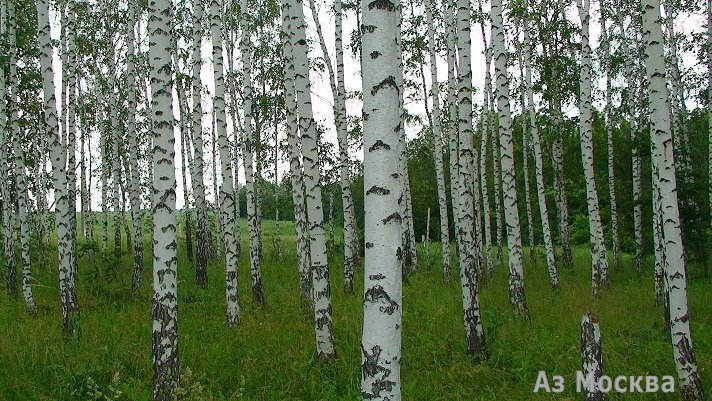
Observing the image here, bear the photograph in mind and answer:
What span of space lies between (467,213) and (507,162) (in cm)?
159

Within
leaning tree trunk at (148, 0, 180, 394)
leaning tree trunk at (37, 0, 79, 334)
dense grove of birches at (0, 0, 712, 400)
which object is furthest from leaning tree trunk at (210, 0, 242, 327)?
leaning tree trunk at (148, 0, 180, 394)

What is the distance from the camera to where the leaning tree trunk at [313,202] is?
280 inches

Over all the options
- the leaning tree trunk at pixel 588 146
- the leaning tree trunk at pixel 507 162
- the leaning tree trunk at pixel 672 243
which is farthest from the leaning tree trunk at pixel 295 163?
the leaning tree trunk at pixel 588 146

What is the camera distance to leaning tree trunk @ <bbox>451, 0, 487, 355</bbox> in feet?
23.5

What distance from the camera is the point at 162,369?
546cm

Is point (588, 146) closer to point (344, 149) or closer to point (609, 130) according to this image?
point (609, 130)

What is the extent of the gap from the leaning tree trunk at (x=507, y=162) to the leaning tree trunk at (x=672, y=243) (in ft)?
8.84

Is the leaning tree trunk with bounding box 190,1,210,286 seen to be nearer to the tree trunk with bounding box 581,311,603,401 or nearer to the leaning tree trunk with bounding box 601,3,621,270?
the tree trunk with bounding box 581,311,603,401

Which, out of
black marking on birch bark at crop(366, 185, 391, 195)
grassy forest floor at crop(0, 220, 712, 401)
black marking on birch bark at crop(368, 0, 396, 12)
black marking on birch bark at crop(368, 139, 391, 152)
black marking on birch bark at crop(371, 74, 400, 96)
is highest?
black marking on birch bark at crop(368, 0, 396, 12)

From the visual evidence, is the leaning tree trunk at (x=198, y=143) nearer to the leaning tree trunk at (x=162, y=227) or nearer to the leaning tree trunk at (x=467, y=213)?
the leaning tree trunk at (x=162, y=227)

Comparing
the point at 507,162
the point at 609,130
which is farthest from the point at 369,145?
the point at 609,130

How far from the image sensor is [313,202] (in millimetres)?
7285

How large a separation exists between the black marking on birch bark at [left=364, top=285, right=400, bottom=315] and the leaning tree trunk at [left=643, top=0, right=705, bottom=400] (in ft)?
12.6

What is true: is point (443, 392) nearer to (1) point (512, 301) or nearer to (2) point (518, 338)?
(2) point (518, 338)
